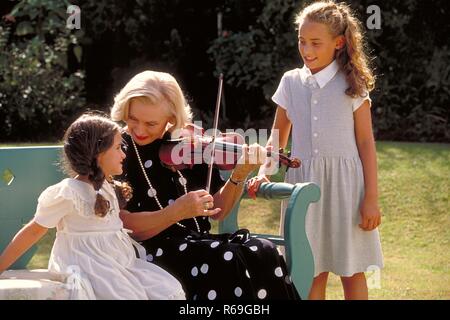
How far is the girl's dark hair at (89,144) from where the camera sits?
104 inches

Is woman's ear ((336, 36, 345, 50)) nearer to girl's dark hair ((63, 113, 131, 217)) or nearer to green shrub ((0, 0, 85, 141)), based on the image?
girl's dark hair ((63, 113, 131, 217))

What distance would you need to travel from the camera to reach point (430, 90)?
834cm

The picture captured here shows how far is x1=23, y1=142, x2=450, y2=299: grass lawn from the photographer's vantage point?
442 centimetres

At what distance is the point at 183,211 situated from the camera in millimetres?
2688

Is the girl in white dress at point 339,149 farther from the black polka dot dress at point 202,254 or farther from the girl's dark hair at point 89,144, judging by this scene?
the girl's dark hair at point 89,144

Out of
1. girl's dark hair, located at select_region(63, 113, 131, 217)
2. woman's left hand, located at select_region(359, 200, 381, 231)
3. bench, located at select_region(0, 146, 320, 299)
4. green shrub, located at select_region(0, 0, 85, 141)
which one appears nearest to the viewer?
girl's dark hair, located at select_region(63, 113, 131, 217)

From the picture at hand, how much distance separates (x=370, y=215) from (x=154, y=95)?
3.05 ft

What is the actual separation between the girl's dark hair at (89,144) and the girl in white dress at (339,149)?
0.96 m

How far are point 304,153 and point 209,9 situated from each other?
570 cm

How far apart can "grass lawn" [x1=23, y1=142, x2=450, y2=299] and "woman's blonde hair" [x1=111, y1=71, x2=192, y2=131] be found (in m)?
1.64

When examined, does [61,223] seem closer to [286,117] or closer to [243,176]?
[243,176]

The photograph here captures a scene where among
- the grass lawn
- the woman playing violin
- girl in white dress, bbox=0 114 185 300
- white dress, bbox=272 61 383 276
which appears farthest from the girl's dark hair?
the grass lawn

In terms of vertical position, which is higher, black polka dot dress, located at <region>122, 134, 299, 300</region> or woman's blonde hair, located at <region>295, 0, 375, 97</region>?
woman's blonde hair, located at <region>295, 0, 375, 97</region>

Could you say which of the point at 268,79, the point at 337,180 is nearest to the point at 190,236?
the point at 337,180
